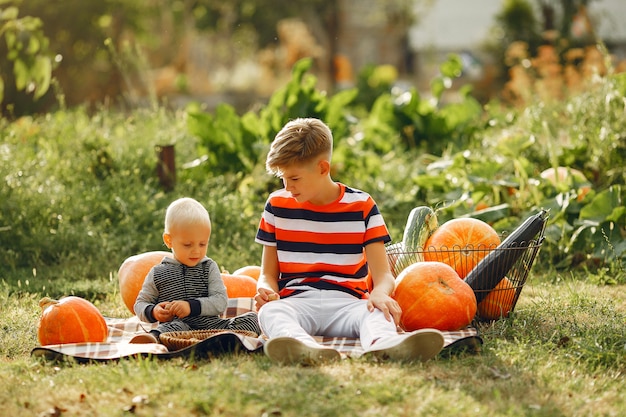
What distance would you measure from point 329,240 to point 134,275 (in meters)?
1.21

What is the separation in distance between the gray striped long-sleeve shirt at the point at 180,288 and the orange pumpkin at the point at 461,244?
47.2 inches

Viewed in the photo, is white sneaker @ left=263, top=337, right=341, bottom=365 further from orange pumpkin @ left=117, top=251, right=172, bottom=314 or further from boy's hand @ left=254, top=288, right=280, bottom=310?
orange pumpkin @ left=117, top=251, right=172, bottom=314

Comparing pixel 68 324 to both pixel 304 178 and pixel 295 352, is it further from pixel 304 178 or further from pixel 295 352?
pixel 304 178

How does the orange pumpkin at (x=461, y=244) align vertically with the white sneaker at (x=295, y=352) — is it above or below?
above

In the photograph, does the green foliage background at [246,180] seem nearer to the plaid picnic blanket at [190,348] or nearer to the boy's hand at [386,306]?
the plaid picnic blanket at [190,348]

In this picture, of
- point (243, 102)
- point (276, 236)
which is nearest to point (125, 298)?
point (276, 236)

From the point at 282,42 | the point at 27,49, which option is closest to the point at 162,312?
the point at 27,49

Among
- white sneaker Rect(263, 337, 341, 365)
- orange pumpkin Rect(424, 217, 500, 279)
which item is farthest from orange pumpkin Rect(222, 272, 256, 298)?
white sneaker Rect(263, 337, 341, 365)

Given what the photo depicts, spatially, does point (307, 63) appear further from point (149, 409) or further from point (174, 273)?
point (149, 409)

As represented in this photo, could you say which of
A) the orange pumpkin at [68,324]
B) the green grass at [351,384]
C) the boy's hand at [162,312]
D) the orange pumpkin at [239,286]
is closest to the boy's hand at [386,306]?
the green grass at [351,384]

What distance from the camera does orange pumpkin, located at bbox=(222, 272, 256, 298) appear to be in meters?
4.83

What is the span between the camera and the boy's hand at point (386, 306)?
3939mm

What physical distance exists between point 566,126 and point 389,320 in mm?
4855

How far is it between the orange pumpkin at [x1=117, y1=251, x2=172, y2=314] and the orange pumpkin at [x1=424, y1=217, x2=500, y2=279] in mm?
1493
